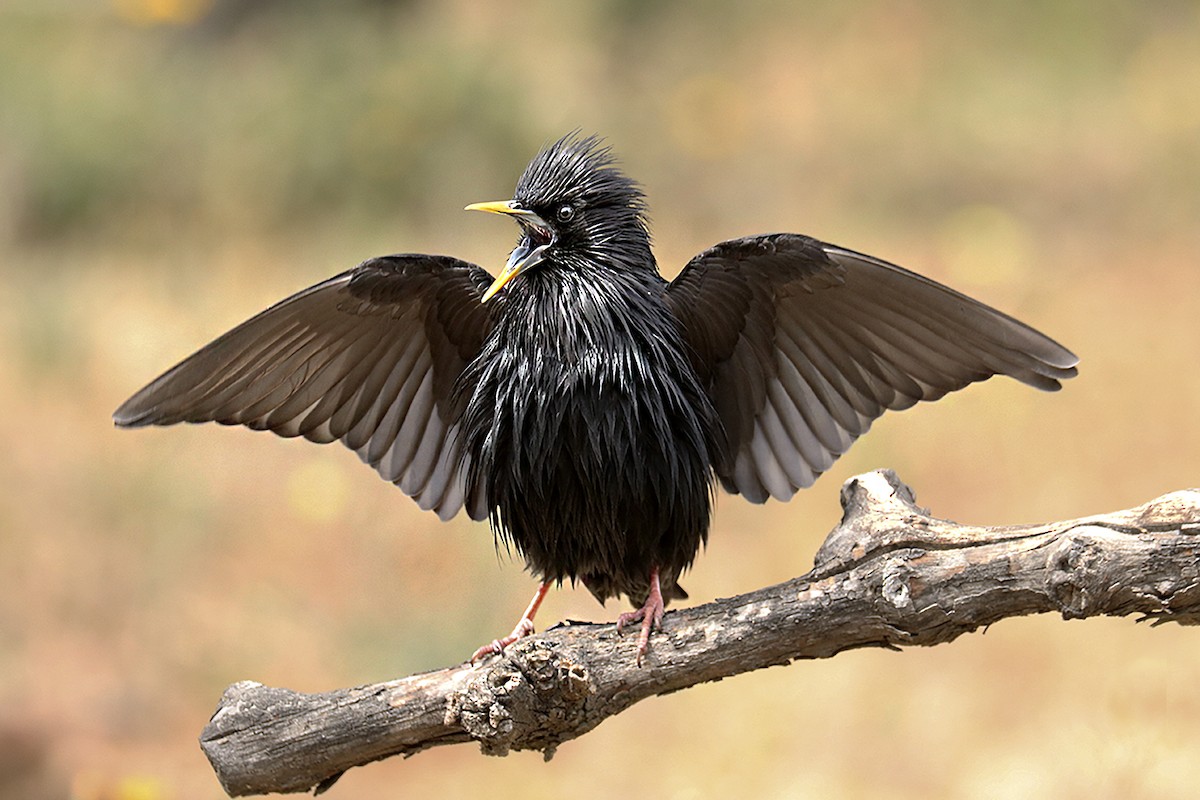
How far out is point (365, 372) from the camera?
4422mm

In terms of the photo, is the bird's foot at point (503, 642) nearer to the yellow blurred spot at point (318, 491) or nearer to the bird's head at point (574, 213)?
the bird's head at point (574, 213)

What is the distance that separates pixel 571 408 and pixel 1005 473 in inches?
176

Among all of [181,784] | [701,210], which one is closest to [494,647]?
[181,784]

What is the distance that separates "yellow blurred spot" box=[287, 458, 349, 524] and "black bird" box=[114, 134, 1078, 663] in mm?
2215

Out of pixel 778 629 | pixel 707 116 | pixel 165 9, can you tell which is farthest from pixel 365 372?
pixel 707 116

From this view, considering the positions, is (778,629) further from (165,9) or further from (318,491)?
(165,9)

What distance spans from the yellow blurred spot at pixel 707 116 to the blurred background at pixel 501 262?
1.9 inches

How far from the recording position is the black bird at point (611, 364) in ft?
12.9

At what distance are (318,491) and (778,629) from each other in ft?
11.7

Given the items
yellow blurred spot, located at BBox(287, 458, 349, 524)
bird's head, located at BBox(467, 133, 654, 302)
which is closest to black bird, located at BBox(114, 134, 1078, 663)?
bird's head, located at BBox(467, 133, 654, 302)

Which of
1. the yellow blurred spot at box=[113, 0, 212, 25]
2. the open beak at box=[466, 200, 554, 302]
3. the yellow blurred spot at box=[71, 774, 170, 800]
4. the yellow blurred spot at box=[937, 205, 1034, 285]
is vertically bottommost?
the yellow blurred spot at box=[71, 774, 170, 800]

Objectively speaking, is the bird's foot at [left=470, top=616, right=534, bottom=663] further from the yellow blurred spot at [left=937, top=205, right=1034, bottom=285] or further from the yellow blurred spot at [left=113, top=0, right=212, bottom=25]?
the yellow blurred spot at [left=113, top=0, right=212, bottom=25]

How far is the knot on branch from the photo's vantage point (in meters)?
3.59

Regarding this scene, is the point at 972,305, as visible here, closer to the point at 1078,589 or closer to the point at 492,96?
the point at 1078,589
